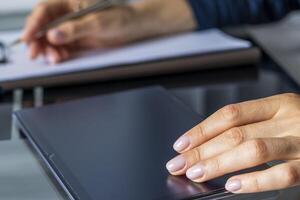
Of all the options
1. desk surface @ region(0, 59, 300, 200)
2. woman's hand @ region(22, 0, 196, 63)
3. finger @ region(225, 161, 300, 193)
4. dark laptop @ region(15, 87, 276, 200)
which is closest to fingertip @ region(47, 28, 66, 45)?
woman's hand @ region(22, 0, 196, 63)

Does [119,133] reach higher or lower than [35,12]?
lower

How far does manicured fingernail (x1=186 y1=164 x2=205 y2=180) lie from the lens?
2.40ft

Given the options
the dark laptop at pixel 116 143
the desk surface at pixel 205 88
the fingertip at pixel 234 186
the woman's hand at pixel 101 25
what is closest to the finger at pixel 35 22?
the woman's hand at pixel 101 25

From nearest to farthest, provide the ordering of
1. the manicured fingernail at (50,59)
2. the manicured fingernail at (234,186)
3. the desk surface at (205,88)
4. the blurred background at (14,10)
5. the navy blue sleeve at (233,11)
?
the manicured fingernail at (234,186) → the desk surface at (205,88) → the manicured fingernail at (50,59) → the navy blue sleeve at (233,11) → the blurred background at (14,10)

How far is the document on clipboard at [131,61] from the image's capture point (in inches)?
42.6

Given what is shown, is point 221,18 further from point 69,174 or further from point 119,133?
point 69,174

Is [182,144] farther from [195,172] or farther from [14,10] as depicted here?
[14,10]

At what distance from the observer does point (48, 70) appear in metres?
1.10

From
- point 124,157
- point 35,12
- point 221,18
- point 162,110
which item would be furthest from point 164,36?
point 124,157

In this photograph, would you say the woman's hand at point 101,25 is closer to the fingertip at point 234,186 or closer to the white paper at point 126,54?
Answer: the white paper at point 126,54

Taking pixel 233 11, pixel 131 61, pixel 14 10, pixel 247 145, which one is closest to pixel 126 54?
pixel 131 61

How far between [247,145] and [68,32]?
56 cm

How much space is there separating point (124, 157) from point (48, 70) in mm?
364

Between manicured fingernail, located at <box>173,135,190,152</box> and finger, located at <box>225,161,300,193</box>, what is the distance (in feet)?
0.30
